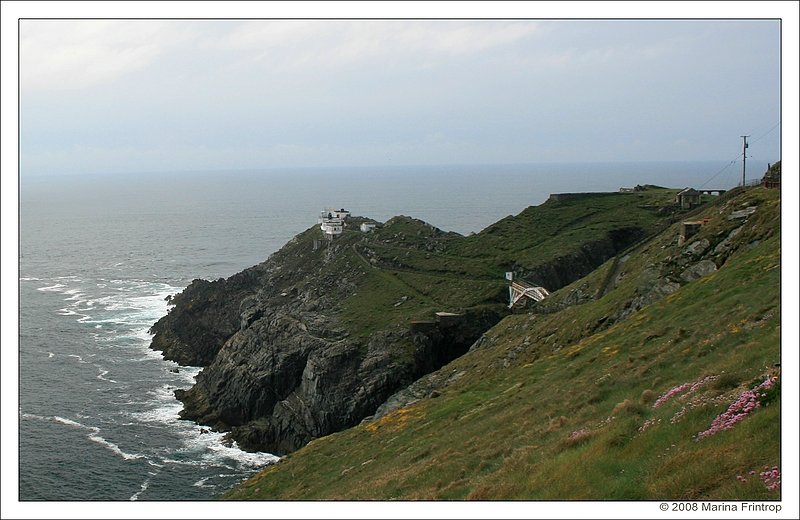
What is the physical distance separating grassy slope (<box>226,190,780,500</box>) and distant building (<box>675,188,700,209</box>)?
54.8 metres

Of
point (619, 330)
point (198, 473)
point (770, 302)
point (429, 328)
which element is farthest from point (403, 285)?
point (770, 302)

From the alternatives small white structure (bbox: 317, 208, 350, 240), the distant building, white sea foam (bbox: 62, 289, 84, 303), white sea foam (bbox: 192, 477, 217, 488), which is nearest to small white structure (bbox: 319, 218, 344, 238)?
small white structure (bbox: 317, 208, 350, 240)

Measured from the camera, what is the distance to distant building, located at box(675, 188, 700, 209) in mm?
108500

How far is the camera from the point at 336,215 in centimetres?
13775

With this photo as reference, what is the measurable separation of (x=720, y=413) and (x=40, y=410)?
72141 millimetres

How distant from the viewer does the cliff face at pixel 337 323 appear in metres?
72.5

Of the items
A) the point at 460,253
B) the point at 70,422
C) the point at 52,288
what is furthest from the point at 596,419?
the point at 52,288

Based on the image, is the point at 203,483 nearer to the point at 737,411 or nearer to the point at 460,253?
the point at 737,411

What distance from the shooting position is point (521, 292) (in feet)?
278

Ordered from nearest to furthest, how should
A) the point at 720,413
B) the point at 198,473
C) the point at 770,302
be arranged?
the point at 720,413
the point at 770,302
the point at 198,473

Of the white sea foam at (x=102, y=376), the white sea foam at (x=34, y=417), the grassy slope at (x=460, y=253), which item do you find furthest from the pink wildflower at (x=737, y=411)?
the white sea foam at (x=102, y=376)

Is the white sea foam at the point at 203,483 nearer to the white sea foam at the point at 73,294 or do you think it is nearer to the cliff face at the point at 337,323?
the cliff face at the point at 337,323

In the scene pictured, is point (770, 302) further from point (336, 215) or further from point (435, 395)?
point (336, 215)

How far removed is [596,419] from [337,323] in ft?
197
